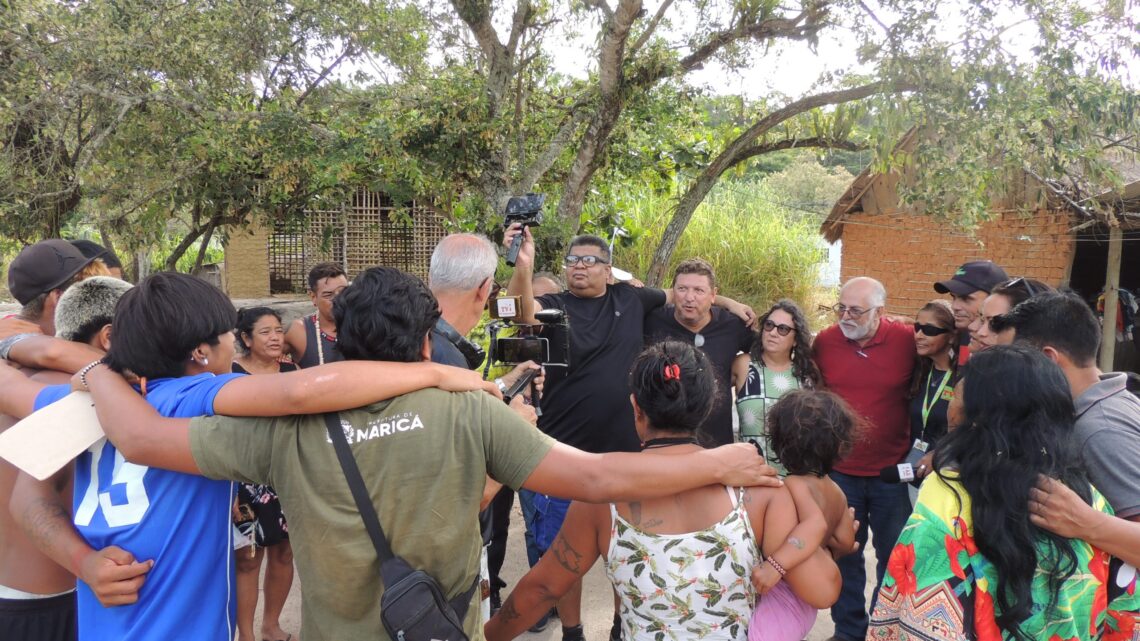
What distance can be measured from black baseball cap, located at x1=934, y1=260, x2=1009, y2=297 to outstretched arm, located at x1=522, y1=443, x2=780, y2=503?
2327mm

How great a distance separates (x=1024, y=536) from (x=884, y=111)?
452 centimetres

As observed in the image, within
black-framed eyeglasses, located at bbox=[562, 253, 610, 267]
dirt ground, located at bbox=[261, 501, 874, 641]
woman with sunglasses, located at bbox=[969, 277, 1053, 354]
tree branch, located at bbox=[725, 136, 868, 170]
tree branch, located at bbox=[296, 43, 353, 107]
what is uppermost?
tree branch, located at bbox=[296, 43, 353, 107]

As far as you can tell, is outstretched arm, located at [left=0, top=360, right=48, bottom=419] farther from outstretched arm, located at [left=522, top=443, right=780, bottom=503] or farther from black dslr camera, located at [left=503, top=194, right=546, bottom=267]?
black dslr camera, located at [left=503, top=194, right=546, bottom=267]

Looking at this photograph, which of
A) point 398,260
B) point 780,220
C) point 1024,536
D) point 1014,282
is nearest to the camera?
point 1024,536

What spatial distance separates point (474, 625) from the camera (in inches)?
73.9

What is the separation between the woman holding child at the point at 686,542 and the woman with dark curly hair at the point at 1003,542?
0.28 metres

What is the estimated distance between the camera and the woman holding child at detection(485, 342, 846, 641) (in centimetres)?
194

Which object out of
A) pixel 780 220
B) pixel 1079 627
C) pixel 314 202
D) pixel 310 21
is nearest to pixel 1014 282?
pixel 1079 627

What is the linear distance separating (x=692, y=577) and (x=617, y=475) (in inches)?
14.9

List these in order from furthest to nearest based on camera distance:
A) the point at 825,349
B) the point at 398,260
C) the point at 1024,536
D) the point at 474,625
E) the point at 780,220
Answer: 1. the point at 780,220
2. the point at 398,260
3. the point at 825,349
4. the point at 474,625
5. the point at 1024,536

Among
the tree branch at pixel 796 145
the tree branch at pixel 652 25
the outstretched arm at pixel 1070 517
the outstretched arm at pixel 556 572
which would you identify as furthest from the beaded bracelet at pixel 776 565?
the tree branch at pixel 796 145

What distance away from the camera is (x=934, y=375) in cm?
364

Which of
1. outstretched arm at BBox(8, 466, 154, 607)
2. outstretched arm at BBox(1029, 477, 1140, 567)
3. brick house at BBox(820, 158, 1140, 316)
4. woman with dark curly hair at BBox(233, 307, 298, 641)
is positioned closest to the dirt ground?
woman with dark curly hair at BBox(233, 307, 298, 641)

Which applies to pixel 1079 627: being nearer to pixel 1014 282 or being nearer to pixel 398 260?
pixel 1014 282
